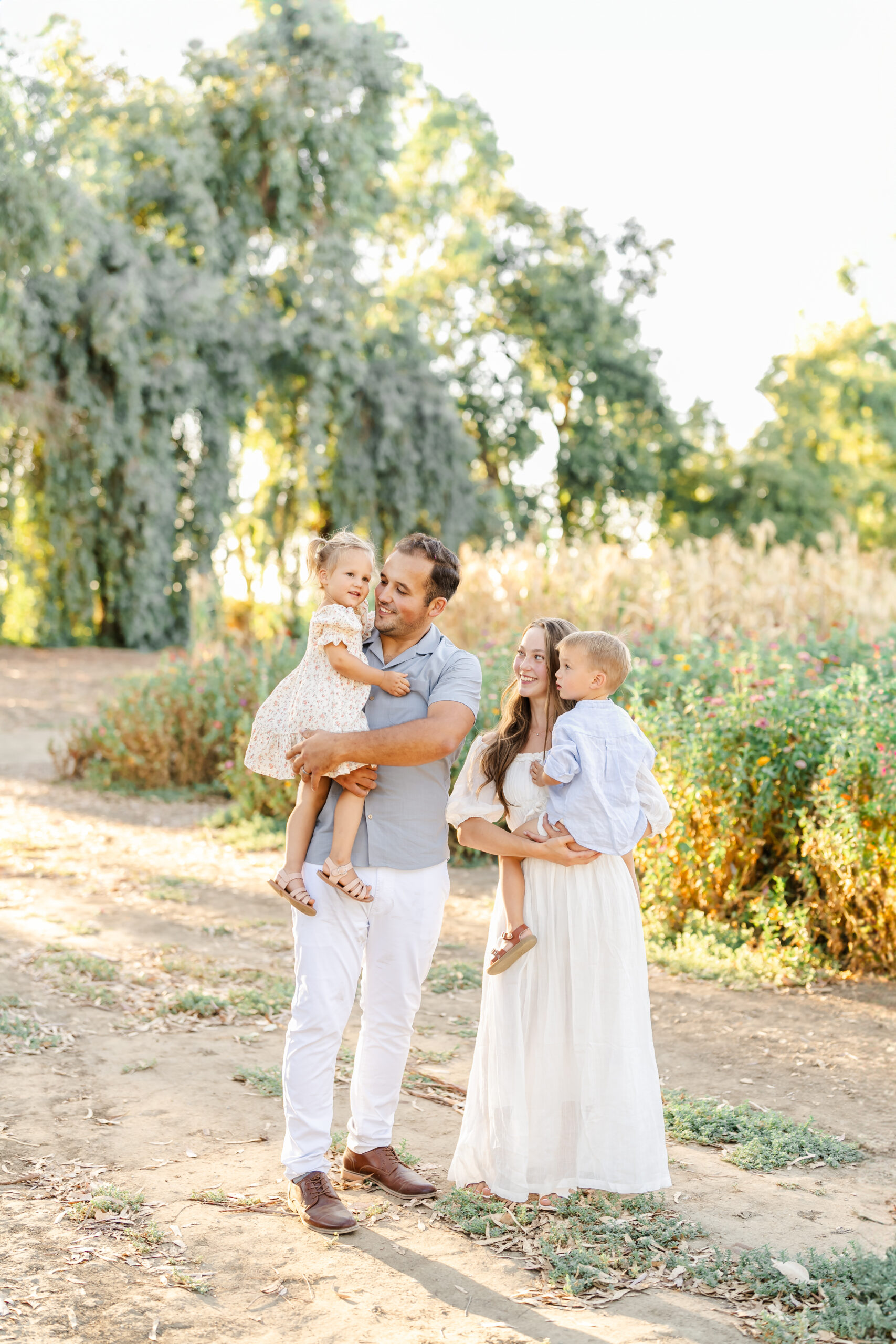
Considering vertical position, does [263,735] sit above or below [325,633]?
below

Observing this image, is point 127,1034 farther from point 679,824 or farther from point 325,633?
point 679,824

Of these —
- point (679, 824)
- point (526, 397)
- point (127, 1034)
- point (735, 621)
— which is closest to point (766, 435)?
point (526, 397)

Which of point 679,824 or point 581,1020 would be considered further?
point 679,824

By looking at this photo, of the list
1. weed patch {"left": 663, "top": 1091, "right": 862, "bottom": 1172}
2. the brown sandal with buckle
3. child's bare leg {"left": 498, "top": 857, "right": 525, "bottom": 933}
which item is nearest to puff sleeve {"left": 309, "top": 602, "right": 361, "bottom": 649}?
child's bare leg {"left": 498, "top": 857, "right": 525, "bottom": 933}

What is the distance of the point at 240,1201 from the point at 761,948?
3118 mm

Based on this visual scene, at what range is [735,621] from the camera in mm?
9891

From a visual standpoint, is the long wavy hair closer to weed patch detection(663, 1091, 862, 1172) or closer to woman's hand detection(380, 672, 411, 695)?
woman's hand detection(380, 672, 411, 695)

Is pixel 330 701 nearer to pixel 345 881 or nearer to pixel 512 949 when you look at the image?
pixel 345 881

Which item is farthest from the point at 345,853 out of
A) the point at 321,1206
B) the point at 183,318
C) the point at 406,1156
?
the point at 183,318

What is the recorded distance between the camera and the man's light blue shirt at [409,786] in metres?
3.23

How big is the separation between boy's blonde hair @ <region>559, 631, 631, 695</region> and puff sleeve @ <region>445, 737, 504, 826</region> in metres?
0.40

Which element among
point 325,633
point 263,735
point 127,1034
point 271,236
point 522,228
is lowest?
point 127,1034

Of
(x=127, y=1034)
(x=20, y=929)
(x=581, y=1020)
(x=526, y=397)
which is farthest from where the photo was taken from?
(x=526, y=397)

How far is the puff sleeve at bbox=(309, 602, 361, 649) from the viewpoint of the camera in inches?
127
